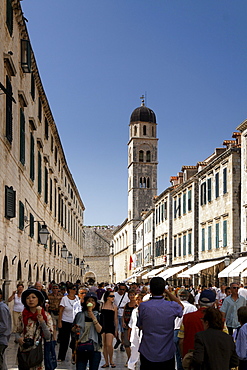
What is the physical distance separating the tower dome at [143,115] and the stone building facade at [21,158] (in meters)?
53.6

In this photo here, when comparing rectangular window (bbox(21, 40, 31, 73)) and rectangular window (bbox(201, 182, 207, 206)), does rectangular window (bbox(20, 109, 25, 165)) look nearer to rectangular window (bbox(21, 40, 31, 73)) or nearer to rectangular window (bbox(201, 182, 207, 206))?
rectangular window (bbox(21, 40, 31, 73))

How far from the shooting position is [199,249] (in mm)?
38250

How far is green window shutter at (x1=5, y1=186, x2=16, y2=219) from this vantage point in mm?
16609

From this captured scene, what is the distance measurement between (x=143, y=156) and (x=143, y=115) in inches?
235

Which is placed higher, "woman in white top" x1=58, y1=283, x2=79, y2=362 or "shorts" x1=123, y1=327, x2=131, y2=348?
"woman in white top" x1=58, y1=283, x2=79, y2=362

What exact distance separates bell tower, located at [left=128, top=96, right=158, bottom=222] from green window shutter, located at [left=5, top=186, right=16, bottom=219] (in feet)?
218

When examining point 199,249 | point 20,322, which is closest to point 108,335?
point 20,322

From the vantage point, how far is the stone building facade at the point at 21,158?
1659cm

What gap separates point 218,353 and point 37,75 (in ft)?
68.8

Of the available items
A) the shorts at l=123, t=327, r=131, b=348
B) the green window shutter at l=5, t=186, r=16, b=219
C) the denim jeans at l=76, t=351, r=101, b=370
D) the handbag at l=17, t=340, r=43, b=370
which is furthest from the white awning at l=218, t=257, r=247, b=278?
the handbag at l=17, t=340, r=43, b=370

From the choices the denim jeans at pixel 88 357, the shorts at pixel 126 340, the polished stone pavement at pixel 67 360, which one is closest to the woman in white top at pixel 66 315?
the polished stone pavement at pixel 67 360

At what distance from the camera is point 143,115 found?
84812mm

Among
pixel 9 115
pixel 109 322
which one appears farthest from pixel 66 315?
pixel 9 115

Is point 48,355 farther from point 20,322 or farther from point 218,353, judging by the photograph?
point 218,353
